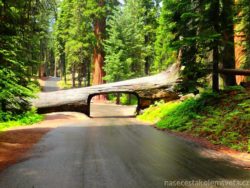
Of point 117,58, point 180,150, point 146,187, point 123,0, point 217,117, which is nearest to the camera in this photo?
point 146,187

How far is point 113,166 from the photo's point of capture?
811 cm

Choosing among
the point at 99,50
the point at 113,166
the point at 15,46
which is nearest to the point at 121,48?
the point at 99,50

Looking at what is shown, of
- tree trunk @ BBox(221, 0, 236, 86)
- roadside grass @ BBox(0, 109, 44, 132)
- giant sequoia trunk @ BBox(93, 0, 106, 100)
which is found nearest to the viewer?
tree trunk @ BBox(221, 0, 236, 86)

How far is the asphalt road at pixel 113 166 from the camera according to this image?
6809 millimetres

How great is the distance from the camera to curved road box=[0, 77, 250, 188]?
681 centimetres

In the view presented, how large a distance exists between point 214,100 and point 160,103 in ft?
26.9

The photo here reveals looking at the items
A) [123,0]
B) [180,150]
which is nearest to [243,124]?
[180,150]

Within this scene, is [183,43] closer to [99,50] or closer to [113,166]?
[113,166]

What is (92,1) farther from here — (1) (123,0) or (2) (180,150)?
(2) (180,150)

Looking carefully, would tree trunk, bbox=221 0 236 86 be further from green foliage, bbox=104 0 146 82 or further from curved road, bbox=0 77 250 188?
green foliage, bbox=104 0 146 82

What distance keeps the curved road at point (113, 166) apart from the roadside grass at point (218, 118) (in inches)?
61.1

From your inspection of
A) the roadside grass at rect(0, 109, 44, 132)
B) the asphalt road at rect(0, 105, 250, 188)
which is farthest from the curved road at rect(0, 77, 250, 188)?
the roadside grass at rect(0, 109, 44, 132)

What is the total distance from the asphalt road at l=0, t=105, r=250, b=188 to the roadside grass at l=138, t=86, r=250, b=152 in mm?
Result: 1599

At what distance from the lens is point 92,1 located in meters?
39.1
